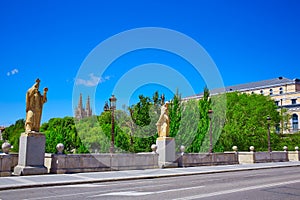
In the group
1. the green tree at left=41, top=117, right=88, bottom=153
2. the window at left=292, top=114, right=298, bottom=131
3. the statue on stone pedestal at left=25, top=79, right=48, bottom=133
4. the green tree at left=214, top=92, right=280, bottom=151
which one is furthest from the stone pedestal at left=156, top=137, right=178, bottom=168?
the window at left=292, top=114, right=298, bottom=131

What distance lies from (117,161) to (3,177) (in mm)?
7230

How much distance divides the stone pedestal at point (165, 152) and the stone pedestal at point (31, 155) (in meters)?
8.88

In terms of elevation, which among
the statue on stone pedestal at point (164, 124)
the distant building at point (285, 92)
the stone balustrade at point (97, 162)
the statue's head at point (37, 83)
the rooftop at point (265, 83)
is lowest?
the stone balustrade at point (97, 162)

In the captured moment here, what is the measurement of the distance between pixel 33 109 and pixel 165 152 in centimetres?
995

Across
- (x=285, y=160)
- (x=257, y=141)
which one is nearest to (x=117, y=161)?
(x=285, y=160)

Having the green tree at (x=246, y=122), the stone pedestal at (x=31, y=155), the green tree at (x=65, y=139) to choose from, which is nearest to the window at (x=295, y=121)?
the green tree at (x=246, y=122)

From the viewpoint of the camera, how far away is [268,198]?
9742mm

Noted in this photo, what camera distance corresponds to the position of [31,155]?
55.5ft

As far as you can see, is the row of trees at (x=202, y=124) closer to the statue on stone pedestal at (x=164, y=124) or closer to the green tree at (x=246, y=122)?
the green tree at (x=246, y=122)

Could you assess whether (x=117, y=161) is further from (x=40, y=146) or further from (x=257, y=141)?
(x=257, y=141)

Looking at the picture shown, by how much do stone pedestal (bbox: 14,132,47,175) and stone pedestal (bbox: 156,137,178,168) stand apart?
29.1 feet

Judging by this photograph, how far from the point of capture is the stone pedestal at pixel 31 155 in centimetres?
1673

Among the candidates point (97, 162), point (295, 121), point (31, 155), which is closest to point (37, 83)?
point (31, 155)

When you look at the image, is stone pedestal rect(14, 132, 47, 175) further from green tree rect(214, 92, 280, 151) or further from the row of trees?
green tree rect(214, 92, 280, 151)
